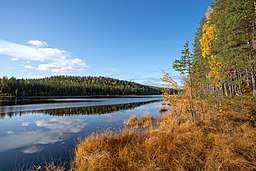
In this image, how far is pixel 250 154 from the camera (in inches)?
174

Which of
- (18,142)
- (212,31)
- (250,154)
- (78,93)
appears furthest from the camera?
(78,93)

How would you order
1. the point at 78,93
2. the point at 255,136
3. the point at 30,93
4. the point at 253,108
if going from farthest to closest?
the point at 78,93, the point at 30,93, the point at 253,108, the point at 255,136

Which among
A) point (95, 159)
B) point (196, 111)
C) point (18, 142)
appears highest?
point (196, 111)

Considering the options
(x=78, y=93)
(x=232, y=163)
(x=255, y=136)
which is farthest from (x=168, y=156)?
(x=78, y=93)

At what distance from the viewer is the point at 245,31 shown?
10.5m

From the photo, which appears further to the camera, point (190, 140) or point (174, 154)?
point (190, 140)

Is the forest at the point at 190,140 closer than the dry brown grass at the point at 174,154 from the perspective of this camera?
No

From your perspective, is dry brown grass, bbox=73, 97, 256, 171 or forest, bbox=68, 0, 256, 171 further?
forest, bbox=68, 0, 256, 171

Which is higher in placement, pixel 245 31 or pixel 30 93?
pixel 245 31

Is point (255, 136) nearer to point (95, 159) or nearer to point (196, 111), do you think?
point (196, 111)

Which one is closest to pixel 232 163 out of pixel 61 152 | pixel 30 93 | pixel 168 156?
pixel 168 156

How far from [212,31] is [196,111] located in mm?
15421

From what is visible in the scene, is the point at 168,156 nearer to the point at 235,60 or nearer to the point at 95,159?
the point at 95,159

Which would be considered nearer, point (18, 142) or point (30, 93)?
point (18, 142)
